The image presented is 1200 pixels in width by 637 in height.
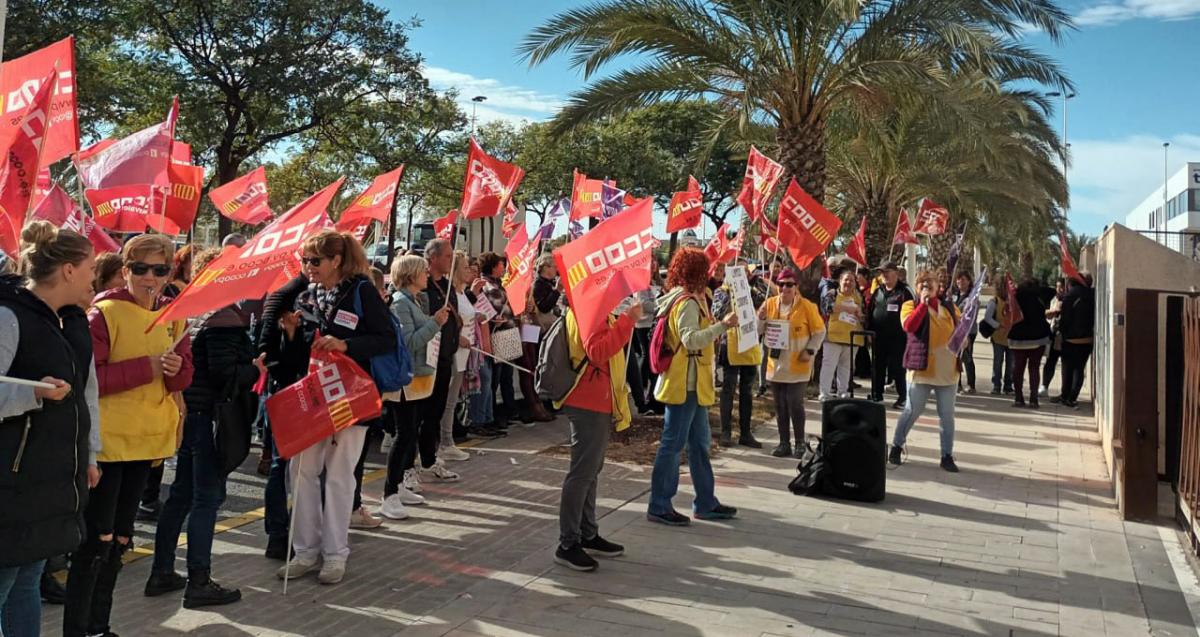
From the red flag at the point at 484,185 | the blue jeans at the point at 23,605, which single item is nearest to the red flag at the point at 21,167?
the blue jeans at the point at 23,605

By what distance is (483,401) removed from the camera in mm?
9945

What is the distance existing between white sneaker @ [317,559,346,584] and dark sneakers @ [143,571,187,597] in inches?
29.1

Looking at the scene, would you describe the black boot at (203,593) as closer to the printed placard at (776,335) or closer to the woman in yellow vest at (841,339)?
the printed placard at (776,335)

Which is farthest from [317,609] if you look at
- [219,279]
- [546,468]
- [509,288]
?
[509,288]

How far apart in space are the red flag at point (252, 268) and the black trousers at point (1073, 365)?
11855 millimetres

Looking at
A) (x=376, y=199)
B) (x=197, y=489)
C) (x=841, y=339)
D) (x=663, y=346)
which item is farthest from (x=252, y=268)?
(x=841, y=339)

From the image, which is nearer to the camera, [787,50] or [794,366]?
[794,366]

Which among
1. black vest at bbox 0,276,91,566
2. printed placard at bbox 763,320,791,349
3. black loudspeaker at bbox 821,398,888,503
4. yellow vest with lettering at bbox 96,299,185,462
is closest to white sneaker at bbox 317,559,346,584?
yellow vest with lettering at bbox 96,299,185,462

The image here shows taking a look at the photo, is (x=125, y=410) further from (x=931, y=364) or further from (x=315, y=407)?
(x=931, y=364)

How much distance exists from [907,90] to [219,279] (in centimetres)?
1142

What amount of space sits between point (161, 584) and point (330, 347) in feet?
5.00

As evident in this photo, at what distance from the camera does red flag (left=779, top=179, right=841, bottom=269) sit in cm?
1005

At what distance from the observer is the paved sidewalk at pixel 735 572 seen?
15.7 feet

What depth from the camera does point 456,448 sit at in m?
8.88
